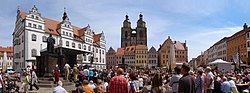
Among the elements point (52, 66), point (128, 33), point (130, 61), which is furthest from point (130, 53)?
point (52, 66)

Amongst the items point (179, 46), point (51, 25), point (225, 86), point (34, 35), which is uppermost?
point (51, 25)

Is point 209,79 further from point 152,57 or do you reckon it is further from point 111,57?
point 111,57

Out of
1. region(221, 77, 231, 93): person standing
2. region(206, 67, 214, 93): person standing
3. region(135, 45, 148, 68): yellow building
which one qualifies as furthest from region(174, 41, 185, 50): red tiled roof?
region(206, 67, 214, 93): person standing

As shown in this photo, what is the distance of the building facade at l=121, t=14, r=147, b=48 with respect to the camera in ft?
467

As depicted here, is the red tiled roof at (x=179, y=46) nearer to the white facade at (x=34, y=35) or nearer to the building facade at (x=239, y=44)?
the building facade at (x=239, y=44)

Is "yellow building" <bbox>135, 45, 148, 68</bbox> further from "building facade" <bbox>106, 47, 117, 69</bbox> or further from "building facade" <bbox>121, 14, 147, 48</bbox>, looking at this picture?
"building facade" <bbox>121, 14, 147, 48</bbox>

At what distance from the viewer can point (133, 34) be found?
146875 millimetres

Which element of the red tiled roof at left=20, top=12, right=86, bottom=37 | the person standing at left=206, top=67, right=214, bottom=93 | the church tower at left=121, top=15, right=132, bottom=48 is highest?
the church tower at left=121, top=15, right=132, bottom=48

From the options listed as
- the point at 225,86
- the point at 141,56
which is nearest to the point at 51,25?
the point at 225,86

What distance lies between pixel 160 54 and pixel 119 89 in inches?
4460

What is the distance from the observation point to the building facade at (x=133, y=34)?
467 feet

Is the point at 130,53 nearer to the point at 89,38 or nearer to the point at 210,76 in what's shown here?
the point at 89,38

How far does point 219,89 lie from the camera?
43.2 feet

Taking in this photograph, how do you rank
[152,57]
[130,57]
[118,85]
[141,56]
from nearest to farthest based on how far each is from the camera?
[118,85] → [141,56] → [130,57] → [152,57]
